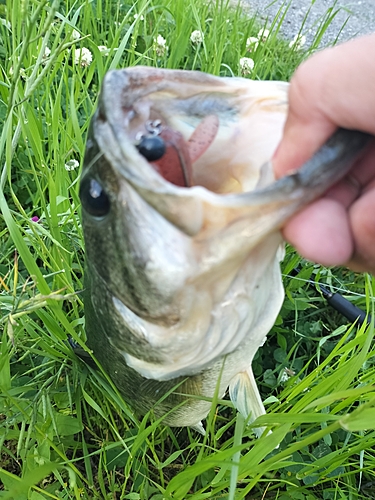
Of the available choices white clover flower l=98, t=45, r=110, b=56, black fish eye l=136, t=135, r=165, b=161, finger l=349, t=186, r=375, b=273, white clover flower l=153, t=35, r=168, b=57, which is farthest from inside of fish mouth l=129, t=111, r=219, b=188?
white clover flower l=153, t=35, r=168, b=57

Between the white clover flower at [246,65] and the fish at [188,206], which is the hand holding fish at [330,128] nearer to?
the fish at [188,206]

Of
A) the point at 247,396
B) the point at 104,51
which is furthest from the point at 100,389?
the point at 104,51

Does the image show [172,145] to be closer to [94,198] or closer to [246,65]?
[94,198]

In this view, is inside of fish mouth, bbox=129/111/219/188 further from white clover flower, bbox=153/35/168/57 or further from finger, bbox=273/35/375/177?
white clover flower, bbox=153/35/168/57

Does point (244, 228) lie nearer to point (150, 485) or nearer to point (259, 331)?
point (259, 331)

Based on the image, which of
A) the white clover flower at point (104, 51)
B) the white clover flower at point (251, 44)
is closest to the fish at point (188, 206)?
the white clover flower at point (104, 51)

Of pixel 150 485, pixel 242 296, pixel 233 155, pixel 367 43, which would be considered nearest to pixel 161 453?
pixel 150 485
